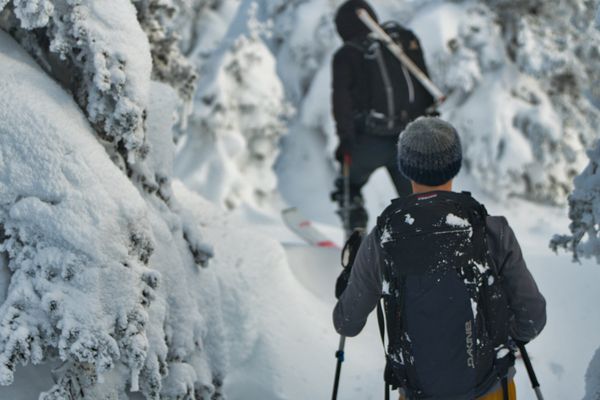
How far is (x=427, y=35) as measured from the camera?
1395 cm

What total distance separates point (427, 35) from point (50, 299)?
40.3 ft

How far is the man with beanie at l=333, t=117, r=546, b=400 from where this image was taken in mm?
2582

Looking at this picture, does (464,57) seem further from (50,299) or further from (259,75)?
(50,299)

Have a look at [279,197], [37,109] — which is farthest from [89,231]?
[279,197]

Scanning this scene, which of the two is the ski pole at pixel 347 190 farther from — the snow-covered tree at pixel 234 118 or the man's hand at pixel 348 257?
the snow-covered tree at pixel 234 118

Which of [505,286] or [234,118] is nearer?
[505,286]

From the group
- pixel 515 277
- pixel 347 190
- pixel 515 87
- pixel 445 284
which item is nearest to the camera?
pixel 445 284

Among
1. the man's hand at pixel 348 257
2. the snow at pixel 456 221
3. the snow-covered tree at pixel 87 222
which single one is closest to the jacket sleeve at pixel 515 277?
the snow at pixel 456 221

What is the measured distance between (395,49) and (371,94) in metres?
0.45

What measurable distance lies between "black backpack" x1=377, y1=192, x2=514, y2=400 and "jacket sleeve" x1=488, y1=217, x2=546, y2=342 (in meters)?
0.06

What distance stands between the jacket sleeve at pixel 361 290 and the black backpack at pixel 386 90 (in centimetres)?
327

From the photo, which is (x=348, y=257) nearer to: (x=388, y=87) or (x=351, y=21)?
(x=388, y=87)

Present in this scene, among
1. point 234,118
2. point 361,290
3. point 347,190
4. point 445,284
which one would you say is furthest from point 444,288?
point 234,118

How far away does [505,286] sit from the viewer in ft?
8.90
